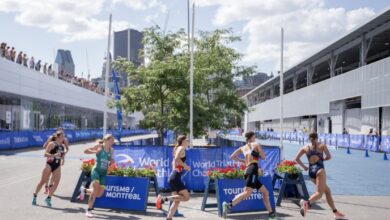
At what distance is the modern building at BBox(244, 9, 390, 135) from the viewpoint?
34125mm

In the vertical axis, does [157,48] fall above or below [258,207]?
above

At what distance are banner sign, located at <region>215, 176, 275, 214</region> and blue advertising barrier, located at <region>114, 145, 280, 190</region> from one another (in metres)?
Result: 2.75

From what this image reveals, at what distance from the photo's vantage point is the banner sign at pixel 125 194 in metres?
9.88

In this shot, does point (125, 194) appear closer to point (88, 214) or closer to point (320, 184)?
point (88, 214)

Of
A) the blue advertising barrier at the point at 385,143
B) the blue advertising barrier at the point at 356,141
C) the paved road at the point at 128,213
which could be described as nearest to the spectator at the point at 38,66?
the blue advertising barrier at the point at 356,141

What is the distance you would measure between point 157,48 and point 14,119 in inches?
1180

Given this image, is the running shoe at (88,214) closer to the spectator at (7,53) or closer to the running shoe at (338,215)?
the running shoe at (338,215)

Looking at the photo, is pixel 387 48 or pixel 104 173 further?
pixel 387 48

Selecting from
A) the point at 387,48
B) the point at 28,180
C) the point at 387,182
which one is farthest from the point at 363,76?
the point at 28,180

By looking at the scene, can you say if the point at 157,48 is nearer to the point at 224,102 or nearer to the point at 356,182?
the point at 224,102

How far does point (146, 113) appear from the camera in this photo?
63.4ft

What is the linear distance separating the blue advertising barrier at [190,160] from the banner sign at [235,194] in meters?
2.75

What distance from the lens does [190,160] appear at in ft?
41.3

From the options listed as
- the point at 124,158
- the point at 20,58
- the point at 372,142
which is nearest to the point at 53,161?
the point at 124,158
